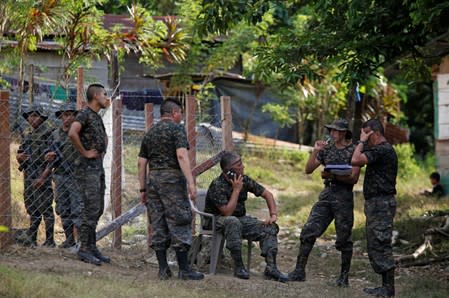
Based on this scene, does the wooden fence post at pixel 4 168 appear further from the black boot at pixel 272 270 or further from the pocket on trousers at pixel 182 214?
the black boot at pixel 272 270

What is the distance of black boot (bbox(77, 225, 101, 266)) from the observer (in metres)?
8.18

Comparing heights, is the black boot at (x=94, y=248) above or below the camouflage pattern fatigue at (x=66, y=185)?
below

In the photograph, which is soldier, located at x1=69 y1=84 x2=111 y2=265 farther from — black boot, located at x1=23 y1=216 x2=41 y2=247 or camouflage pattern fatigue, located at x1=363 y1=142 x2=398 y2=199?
camouflage pattern fatigue, located at x1=363 y1=142 x2=398 y2=199

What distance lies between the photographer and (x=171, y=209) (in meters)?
7.87

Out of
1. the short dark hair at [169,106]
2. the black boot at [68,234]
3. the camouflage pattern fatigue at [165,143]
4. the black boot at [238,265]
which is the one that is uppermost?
the short dark hair at [169,106]

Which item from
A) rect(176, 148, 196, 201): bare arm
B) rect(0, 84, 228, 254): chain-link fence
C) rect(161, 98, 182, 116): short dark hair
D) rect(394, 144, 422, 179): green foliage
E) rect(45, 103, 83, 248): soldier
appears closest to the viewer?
rect(176, 148, 196, 201): bare arm

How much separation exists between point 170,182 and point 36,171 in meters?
1.83

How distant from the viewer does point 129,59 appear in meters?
20.5

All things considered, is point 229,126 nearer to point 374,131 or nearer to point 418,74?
point 374,131

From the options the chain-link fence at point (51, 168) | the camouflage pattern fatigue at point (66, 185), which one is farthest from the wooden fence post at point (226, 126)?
the camouflage pattern fatigue at point (66, 185)

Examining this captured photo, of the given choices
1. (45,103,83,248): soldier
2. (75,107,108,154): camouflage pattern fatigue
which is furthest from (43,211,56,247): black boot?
(75,107,108,154): camouflage pattern fatigue

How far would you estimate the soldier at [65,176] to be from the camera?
879cm

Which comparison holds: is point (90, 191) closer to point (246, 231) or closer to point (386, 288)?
point (246, 231)

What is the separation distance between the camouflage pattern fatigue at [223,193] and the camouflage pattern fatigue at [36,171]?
1.79m
